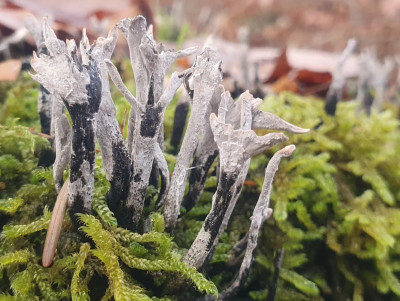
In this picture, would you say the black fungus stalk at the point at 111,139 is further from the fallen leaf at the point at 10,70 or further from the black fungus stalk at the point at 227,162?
the fallen leaf at the point at 10,70

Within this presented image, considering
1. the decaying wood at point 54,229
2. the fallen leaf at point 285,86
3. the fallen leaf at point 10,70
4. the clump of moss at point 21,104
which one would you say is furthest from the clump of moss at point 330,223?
the fallen leaf at point 10,70

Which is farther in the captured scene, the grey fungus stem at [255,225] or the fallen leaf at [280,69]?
the fallen leaf at [280,69]

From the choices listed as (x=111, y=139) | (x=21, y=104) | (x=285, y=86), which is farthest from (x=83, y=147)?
(x=285, y=86)

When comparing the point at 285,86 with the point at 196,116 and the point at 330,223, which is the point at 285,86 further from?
the point at 196,116

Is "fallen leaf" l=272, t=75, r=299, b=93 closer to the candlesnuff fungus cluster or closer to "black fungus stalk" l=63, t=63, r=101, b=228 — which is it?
the candlesnuff fungus cluster

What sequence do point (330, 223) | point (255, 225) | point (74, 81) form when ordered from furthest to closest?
point (330, 223), point (255, 225), point (74, 81)

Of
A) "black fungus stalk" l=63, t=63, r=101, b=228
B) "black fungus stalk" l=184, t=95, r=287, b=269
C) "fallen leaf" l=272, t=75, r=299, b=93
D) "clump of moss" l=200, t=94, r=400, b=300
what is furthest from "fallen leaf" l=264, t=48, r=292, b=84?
"black fungus stalk" l=63, t=63, r=101, b=228
